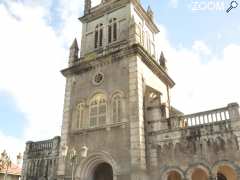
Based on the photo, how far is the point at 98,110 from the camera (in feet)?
69.7

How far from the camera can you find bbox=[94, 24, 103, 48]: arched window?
82.5 ft

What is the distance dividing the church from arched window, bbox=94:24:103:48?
4.0 inches

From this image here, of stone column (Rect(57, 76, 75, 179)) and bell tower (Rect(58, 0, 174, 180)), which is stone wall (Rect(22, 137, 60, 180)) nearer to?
stone column (Rect(57, 76, 75, 179))

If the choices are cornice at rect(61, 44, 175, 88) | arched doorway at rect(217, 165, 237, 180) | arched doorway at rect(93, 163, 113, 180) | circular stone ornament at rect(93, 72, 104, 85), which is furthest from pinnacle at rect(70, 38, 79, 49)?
arched doorway at rect(217, 165, 237, 180)

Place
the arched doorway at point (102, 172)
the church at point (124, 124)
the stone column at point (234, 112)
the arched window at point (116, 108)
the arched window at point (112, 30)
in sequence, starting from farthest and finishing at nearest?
1. the arched window at point (112, 30)
2. the arched doorway at point (102, 172)
3. the arched window at point (116, 108)
4. the church at point (124, 124)
5. the stone column at point (234, 112)

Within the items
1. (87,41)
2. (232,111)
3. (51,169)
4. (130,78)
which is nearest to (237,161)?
(232,111)

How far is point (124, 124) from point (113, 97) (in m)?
2.67

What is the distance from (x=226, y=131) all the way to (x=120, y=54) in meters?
10.0

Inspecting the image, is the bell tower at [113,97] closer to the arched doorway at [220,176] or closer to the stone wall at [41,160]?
the stone wall at [41,160]

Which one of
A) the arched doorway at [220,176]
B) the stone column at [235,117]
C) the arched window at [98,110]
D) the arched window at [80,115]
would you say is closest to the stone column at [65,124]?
the arched window at [80,115]

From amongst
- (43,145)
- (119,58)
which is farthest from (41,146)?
(119,58)

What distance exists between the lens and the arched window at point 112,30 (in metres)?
24.5

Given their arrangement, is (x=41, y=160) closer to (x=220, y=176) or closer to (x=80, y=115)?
(x=80, y=115)

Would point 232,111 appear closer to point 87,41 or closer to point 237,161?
point 237,161
